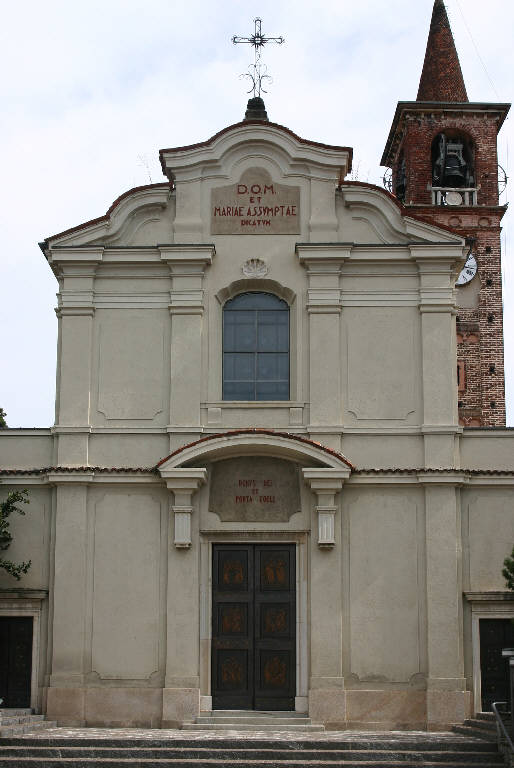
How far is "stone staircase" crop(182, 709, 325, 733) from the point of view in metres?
20.7

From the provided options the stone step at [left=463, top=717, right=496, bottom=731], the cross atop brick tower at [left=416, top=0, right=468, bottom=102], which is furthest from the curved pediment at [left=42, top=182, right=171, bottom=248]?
the cross atop brick tower at [left=416, top=0, right=468, bottom=102]

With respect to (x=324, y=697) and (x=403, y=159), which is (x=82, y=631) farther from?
(x=403, y=159)

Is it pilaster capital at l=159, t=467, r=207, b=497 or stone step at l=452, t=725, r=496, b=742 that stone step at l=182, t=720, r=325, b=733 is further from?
pilaster capital at l=159, t=467, r=207, b=497

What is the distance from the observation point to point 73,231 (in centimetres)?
2327

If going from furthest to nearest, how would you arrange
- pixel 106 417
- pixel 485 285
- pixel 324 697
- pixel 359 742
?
1. pixel 485 285
2. pixel 106 417
3. pixel 324 697
4. pixel 359 742

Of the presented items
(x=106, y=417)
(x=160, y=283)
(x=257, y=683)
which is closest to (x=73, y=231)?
(x=160, y=283)

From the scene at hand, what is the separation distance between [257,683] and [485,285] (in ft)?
71.5

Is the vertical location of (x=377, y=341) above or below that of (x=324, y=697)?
above

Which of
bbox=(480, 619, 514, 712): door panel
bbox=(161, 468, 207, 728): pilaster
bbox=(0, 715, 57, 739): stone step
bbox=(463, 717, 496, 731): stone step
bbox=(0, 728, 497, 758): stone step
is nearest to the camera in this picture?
bbox=(0, 728, 497, 758): stone step

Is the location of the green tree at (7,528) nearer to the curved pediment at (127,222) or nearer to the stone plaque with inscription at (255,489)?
the stone plaque with inscription at (255,489)

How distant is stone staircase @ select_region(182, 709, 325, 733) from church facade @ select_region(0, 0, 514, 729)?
8.2 inches

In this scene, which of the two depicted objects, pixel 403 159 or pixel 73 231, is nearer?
pixel 73 231

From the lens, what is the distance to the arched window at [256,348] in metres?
23.0

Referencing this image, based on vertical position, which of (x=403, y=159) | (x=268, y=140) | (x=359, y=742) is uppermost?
(x=403, y=159)
